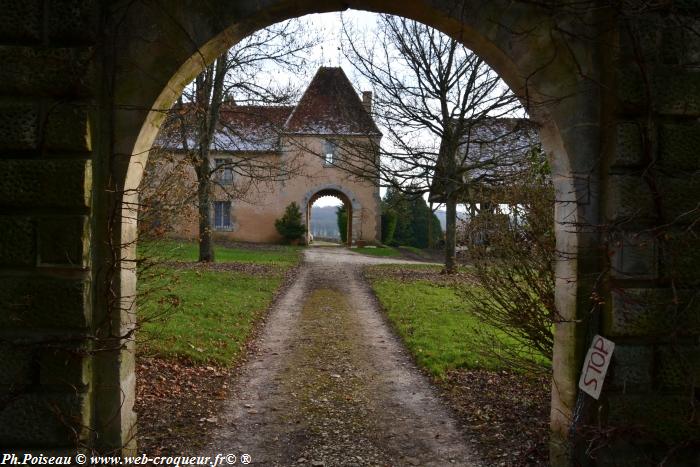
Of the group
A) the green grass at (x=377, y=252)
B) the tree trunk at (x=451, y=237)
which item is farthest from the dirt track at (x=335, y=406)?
the green grass at (x=377, y=252)

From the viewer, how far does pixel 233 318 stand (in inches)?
328

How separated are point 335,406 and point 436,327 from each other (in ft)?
11.8

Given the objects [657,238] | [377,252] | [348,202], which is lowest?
[377,252]

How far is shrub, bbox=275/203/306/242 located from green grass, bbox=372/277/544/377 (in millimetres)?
13503

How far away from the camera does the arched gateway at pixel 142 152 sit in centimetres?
289

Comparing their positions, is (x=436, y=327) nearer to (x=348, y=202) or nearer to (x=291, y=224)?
(x=291, y=224)

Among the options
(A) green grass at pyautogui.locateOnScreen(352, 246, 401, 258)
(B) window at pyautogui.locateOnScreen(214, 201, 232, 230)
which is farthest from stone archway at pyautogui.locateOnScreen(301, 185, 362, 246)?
(B) window at pyautogui.locateOnScreen(214, 201, 232, 230)

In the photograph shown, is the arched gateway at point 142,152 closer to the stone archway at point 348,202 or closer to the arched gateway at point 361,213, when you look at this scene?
the stone archway at point 348,202

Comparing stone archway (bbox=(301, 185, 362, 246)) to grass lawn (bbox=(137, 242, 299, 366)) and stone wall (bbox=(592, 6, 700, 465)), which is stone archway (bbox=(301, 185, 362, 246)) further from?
stone wall (bbox=(592, 6, 700, 465))

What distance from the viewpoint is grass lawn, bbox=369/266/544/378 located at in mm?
6184

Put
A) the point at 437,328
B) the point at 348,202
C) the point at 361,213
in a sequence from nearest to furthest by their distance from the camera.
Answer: the point at 437,328 → the point at 361,213 → the point at 348,202

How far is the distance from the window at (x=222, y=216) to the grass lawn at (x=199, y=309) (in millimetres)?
14091

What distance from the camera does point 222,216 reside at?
27.5 m

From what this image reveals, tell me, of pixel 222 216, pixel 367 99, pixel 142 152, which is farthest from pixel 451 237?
pixel 222 216
